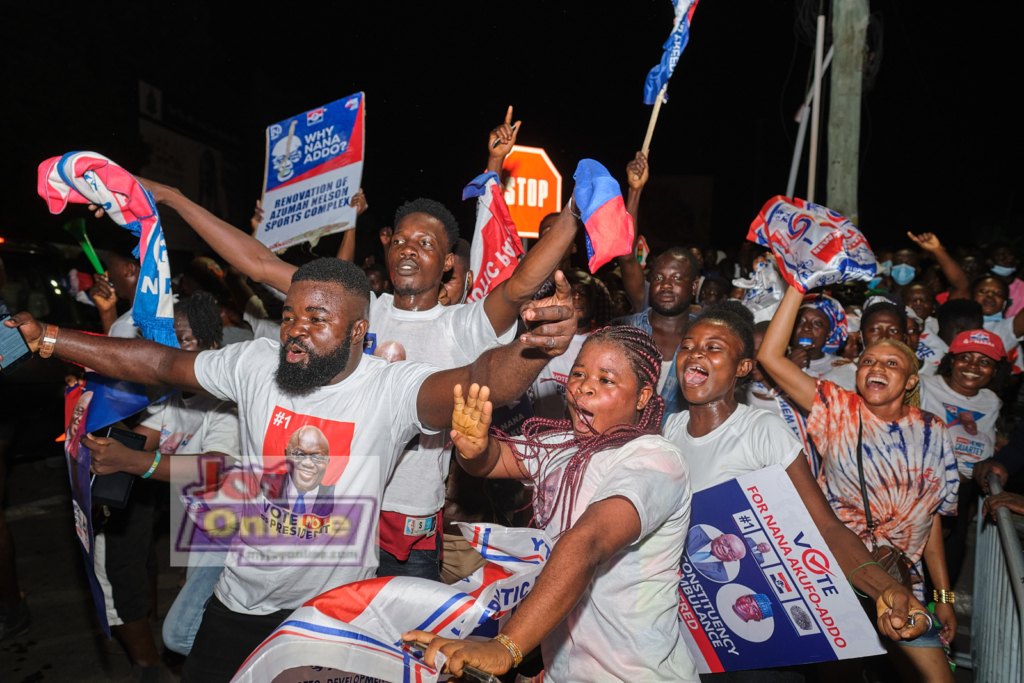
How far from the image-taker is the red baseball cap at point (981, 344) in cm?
464

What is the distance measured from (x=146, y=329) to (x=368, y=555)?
4.78 feet

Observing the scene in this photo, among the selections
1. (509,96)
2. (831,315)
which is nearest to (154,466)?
(831,315)

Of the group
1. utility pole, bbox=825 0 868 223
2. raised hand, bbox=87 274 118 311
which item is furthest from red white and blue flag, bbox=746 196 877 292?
utility pole, bbox=825 0 868 223

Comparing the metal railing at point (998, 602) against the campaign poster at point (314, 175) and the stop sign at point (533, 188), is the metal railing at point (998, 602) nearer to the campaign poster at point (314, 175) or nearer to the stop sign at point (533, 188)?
the campaign poster at point (314, 175)

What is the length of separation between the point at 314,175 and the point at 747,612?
351 centimetres

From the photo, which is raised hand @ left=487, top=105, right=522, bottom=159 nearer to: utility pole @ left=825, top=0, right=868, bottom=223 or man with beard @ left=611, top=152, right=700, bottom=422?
man with beard @ left=611, top=152, right=700, bottom=422

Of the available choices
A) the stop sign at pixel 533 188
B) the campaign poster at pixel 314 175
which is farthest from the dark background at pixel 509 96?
the campaign poster at pixel 314 175

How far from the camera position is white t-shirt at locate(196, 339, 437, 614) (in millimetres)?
2568

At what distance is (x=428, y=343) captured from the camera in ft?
11.0

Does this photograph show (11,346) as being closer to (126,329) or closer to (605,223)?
(126,329)

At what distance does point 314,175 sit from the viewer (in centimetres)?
459

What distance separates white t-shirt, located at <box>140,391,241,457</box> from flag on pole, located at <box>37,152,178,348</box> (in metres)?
0.53

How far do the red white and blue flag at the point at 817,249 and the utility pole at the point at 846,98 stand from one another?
4649 millimetres

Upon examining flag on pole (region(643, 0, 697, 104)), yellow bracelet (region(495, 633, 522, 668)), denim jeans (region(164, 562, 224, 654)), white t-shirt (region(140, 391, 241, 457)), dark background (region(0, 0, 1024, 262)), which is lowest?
denim jeans (region(164, 562, 224, 654))
